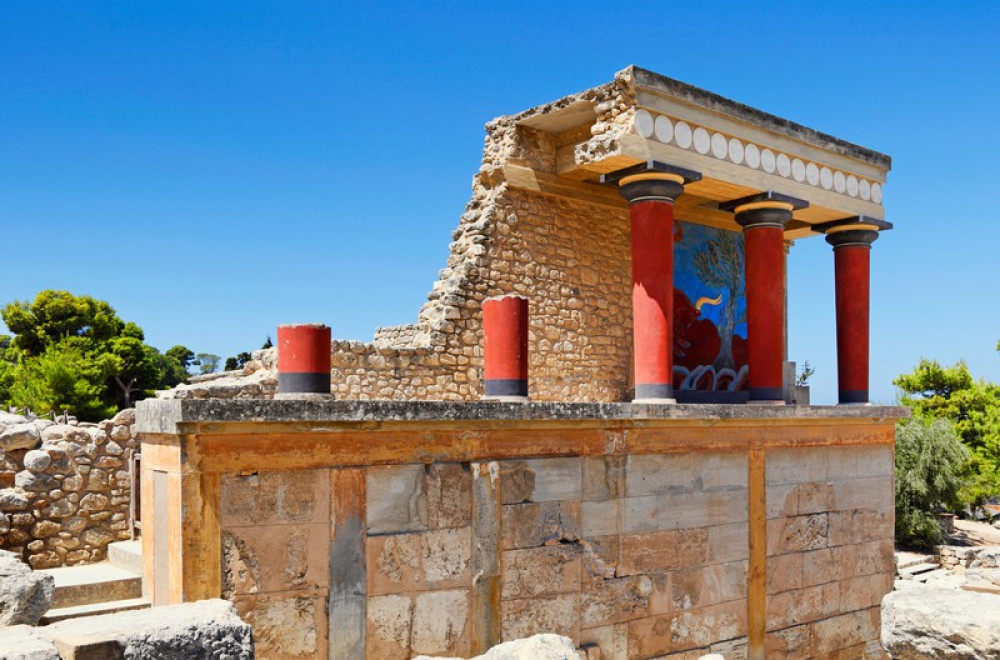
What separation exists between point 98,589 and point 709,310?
9564 millimetres

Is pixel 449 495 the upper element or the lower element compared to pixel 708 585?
upper

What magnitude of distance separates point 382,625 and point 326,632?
0.43 metres

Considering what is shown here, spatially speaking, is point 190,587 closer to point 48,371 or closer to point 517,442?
point 517,442

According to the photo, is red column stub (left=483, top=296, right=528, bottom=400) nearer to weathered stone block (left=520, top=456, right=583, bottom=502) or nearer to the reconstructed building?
the reconstructed building

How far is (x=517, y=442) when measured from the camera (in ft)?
22.6

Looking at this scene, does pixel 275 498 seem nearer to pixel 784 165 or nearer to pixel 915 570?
pixel 784 165

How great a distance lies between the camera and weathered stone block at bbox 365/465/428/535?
606 cm

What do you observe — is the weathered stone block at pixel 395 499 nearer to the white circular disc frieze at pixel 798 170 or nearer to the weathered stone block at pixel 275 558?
the weathered stone block at pixel 275 558

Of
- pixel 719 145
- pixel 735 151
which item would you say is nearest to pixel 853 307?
pixel 735 151

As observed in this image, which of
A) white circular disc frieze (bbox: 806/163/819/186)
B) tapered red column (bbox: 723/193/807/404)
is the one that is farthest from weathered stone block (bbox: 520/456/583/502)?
white circular disc frieze (bbox: 806/163/819/186)

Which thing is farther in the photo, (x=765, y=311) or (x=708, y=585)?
(x=765, y=311)

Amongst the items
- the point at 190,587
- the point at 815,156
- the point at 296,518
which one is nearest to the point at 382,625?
the point at 296,518

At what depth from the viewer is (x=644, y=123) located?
395 inches

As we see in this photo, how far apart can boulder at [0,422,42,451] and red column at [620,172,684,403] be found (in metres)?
6.38
